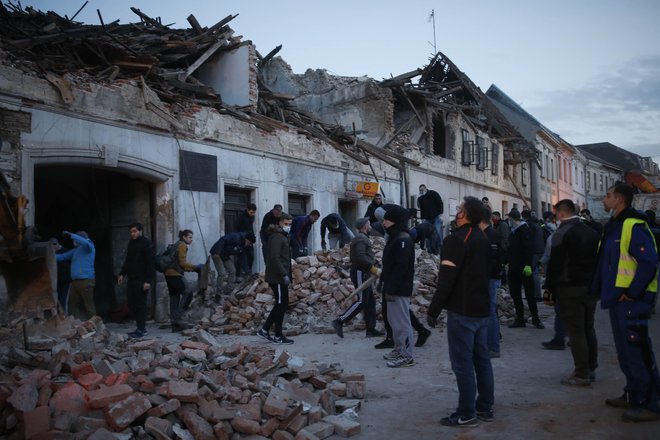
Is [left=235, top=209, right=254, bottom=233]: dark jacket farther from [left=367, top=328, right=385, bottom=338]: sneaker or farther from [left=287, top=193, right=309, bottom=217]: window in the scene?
[left=367, top=328, right=385, bottom=338]: sneaker

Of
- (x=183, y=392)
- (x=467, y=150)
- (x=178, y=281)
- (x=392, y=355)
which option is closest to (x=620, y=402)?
(x=392, y=355)

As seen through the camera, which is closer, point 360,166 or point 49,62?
point 49,62

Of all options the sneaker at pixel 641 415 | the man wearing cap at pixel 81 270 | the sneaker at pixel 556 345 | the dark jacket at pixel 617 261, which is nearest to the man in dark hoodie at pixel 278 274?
the man wearing cap at pixel 81 270

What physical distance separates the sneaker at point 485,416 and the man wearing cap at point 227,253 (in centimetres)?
798

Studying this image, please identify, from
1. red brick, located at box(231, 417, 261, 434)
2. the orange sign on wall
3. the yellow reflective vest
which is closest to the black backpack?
red brick, located at box(231, 417, 261, 434)

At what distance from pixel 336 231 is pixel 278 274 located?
4.73 metres

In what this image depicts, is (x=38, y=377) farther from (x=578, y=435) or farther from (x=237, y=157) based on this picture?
(x=237, y=157)

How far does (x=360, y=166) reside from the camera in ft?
59.8

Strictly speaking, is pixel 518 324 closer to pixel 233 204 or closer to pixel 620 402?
pixel 620 402

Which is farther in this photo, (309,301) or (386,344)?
(309,301)

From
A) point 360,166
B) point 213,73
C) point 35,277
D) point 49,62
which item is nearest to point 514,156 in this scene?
point 360,166

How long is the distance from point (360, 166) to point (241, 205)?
18.5ft

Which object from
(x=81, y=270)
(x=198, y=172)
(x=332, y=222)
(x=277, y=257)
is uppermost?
(x=198, y=172)

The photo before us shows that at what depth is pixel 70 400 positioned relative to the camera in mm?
4188
